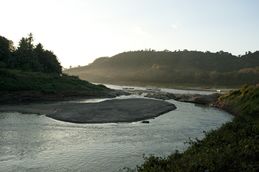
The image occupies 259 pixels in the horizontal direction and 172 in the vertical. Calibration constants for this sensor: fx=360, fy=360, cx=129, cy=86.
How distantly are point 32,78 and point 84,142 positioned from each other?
71.5 metres

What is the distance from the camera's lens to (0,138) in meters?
42.6

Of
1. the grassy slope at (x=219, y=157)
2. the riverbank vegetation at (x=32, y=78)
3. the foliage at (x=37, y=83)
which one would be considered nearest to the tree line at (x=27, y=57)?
the riverbank vegetation at (x=32, y=78)

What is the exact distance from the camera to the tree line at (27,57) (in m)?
125

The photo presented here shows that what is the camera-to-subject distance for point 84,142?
140 feet

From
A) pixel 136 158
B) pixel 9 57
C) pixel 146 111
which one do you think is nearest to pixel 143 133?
pixel 136 158

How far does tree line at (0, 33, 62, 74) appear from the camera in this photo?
124812 mm

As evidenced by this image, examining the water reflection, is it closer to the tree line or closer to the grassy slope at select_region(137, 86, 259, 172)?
the grassy slope at select_region(137, 86, 259, 172)

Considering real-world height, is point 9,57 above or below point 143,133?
above

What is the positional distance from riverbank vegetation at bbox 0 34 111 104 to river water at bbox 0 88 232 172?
111 ft

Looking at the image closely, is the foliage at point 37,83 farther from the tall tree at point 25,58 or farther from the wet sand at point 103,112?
the wet sand at point 103,112

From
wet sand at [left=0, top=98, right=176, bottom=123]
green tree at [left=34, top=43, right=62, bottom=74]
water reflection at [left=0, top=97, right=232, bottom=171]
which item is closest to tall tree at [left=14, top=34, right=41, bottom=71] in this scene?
green tree at [left=34, top=43, right=62, bottom=74]

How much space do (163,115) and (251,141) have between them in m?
42.6

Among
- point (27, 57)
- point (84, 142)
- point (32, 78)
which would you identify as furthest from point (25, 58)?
point (84, 142)

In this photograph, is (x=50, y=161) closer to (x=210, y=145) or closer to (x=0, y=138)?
(x=0, y=138)
